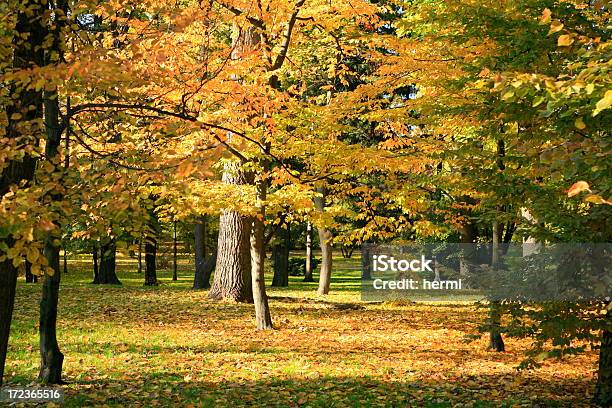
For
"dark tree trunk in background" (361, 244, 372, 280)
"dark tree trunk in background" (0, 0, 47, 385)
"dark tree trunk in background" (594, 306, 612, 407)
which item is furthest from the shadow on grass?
"dark tree trunk in background" (361, 244, 372, 280)

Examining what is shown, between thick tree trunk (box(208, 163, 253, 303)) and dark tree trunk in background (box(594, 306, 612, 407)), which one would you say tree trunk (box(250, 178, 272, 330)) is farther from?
dark tree trunk in background (box(594, 306, 612, 407))

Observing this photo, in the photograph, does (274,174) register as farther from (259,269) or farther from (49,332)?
(49,332)

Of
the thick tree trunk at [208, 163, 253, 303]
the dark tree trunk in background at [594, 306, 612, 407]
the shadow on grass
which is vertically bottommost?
the shadow on grass

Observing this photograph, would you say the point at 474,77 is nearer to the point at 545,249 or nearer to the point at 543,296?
the point at 545,249

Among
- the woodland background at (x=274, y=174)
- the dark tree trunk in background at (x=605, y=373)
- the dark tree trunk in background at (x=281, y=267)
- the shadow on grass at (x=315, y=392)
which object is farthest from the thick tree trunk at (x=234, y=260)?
the dark tree trunk in background at (x=605, y=373)

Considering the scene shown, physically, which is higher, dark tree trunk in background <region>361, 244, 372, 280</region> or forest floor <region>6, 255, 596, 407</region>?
dark tree trunk in background <region>361, 244, 372, 280</region>

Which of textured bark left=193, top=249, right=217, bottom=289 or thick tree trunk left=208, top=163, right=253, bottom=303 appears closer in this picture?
thick tree trunk left=208, top=163, right=253, bottom=303

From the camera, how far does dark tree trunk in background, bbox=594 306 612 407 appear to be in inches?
282

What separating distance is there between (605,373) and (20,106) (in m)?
6.89

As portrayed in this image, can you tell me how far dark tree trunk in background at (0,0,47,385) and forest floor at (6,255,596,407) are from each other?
1690 mm

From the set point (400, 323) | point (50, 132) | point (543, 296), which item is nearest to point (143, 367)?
point (50, 132)

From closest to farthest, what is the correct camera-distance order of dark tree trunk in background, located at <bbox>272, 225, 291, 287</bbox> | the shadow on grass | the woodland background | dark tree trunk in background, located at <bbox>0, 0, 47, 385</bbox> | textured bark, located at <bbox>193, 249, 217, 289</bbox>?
the woodland background → dark tree trunk in background, located at <bbox>0, 0, 47, 385</bbox> → the shadow on grass → textured bark, located at <bbox>193, 249, 217, 289</bbox> → dark tree trunk in background, located at <bbox>272, 225, 291, 287</bbox>

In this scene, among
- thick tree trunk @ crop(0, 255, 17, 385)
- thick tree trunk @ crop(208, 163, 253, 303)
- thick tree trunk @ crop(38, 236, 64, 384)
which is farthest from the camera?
thick tree trunk @ crop(208, 163, 253, 303)

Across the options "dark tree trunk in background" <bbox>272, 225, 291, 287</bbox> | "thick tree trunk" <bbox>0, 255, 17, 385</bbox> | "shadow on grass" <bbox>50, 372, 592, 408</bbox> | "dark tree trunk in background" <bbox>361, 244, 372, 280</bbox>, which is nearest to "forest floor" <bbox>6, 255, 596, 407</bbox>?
"shadow on grass" <bbox>50, 372, 592, 408</bbox>
